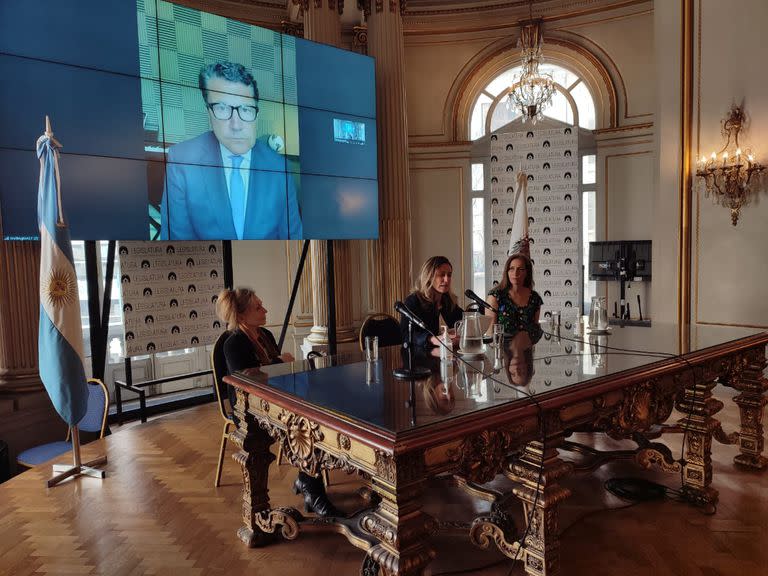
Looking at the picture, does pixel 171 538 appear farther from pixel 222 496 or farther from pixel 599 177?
pixel 599 177

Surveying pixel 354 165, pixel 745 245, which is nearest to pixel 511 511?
pixel 745 245

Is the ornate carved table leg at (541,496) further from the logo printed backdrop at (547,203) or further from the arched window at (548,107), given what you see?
the arched window at (548,107)

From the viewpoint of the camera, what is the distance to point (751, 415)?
11.1 feet

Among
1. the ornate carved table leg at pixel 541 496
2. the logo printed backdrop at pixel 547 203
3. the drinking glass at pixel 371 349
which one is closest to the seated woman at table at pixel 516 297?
the drinking glass at pixel 371 349

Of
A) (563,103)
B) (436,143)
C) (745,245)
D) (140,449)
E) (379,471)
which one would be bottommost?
(140,449)

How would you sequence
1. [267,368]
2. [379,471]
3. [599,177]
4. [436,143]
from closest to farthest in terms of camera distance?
1. [379,471]
2. [267,368]
3. [599,177]
4. [436,143]

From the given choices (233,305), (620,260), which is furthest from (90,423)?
(620,260)

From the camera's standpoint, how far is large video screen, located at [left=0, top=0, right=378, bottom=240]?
3.97m

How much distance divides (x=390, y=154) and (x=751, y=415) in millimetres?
4553

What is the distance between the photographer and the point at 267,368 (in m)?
2.58

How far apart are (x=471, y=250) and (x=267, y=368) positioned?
19.1 ft

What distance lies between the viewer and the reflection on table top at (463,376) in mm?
1802

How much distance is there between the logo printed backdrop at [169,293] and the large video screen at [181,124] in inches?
12.4

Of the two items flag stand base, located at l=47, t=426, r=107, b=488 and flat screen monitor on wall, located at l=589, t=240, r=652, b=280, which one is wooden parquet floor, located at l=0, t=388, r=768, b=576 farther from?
flat screen monitor on wall, located at l=589, t=240, r=652, b=280
